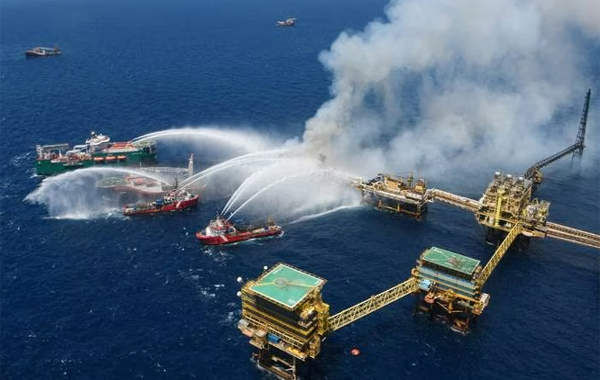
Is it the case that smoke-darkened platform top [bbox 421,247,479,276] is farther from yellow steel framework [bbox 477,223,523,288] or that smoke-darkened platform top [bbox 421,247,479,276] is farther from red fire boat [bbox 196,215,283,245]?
red fire boat [bbox 196,215,283,245]

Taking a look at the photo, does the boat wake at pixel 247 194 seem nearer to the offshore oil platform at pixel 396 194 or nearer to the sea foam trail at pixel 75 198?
the sea foam trail at pixel 75 198

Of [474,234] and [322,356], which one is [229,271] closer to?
[322,356]

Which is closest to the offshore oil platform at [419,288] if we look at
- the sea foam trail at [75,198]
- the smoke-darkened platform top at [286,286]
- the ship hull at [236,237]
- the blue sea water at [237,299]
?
the smoke-darkened platform top at [286,286]

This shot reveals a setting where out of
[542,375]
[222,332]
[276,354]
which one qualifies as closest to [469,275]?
[542,375]

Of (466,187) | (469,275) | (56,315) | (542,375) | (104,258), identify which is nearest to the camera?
(542,375)

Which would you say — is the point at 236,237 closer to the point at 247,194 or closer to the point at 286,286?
the point at 247,194
